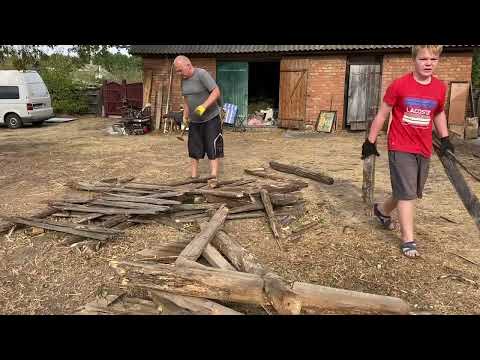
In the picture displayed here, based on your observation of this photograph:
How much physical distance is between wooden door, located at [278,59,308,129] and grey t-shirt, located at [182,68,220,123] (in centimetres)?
938

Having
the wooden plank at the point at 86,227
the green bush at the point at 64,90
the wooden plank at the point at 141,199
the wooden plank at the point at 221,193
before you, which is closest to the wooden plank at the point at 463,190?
the wooden plank at the point at 221,193

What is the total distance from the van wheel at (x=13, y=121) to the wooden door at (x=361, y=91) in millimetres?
13171

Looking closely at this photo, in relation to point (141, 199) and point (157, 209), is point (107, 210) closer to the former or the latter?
point (141, 199)

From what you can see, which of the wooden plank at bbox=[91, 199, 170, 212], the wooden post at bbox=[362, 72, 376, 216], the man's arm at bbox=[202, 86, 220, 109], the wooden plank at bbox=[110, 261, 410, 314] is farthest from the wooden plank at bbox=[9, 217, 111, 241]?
the wooden post at bbox=[362, 72, 376, 216]

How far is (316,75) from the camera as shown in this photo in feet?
49.9

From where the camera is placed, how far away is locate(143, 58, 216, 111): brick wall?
655 inches

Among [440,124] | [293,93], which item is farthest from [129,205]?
[293,93]

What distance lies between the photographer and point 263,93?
19750mm

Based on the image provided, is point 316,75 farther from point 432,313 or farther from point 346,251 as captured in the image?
point 432,313

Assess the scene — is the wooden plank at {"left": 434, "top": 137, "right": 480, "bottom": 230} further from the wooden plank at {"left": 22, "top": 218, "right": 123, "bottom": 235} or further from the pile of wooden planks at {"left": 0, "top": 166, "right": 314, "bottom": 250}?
the wooden plank at {"left": 22, "top": 218, "right": 123, "bottom": 235}

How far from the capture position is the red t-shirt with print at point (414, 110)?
404 centimetres

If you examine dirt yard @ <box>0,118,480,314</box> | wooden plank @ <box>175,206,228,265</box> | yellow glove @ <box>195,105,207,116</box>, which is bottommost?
dirt yard @ <box>0,118,480,314</box>

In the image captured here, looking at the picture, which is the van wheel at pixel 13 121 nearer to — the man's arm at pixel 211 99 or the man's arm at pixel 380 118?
the man's arm at pixel 211 99
